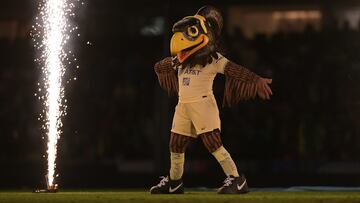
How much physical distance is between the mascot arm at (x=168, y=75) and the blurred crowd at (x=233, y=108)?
4.90m

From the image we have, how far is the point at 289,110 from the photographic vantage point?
15.2 m

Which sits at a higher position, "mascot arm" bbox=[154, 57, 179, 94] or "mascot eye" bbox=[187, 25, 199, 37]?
"mascot eye" bbox=[187, 25, 199, 37]

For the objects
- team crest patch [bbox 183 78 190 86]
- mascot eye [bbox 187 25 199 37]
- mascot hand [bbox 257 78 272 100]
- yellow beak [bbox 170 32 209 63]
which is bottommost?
mascot hand [bbox 257 78 272 100]

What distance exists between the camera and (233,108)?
1516cm

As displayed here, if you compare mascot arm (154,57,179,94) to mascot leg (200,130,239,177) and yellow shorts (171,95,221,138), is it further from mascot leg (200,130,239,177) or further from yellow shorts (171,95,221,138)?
mascot leg (200,130,239,177)

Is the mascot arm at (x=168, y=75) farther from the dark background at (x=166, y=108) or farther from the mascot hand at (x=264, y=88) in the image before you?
the dark background at (x=166, y=108)

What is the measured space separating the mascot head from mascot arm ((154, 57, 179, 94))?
0.92 feet

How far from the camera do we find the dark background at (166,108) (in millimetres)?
13820

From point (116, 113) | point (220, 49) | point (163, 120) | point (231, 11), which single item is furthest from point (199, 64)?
point (231, 11)

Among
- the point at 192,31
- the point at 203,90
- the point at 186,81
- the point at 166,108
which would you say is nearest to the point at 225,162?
the point at 203,90

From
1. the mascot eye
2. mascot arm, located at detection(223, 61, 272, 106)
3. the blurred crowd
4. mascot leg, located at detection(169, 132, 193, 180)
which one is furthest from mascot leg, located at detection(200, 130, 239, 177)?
the blurred crowd

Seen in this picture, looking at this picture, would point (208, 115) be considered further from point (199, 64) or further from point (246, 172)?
point (246, 172)

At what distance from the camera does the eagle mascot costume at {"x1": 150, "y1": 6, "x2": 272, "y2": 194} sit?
858 centimetres

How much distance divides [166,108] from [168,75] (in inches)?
182
